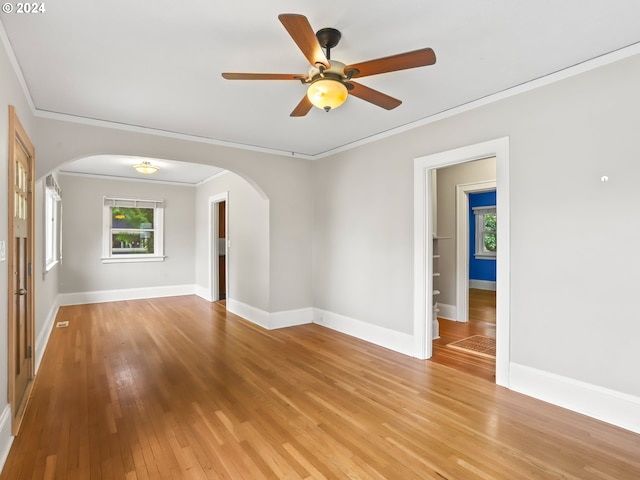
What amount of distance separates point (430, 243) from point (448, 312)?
7.47 feet

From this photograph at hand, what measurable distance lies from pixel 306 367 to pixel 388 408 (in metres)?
1.07

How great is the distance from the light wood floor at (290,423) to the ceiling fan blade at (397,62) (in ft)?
7.52

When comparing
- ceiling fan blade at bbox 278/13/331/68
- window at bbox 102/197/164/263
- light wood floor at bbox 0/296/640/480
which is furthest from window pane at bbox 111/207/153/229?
ceiling fan blade at bbox 278/13/331/68

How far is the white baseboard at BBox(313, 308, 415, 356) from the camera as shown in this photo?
3.82 metres

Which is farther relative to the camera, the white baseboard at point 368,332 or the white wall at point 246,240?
the white wall at point 246,240

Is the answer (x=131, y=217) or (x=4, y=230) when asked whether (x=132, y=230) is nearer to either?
(x=131, y=217)

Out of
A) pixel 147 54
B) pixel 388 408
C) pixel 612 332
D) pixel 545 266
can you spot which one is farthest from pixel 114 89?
pixel 612 332

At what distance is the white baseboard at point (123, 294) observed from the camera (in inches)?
257

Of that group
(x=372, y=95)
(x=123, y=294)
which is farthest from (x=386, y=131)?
(x=123, y=294)

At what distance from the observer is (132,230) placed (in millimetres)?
7238

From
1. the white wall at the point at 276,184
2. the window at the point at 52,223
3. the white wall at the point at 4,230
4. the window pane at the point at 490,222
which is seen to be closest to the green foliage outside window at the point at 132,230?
the window at the point at 52,223

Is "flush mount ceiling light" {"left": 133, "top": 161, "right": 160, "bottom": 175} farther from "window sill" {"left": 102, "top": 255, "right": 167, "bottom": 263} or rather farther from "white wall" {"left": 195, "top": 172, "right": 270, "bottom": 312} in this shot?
"window sill" {"left": 102, "top": 255, "right": 167, "bottom": 263}

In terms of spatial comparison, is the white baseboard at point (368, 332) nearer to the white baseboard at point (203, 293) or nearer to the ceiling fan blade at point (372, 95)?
the ceiling fan blade at point (372, 95)

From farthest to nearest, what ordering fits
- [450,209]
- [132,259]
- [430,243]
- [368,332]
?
[132,259] → [450,209] → [368,332] → [430,243]
